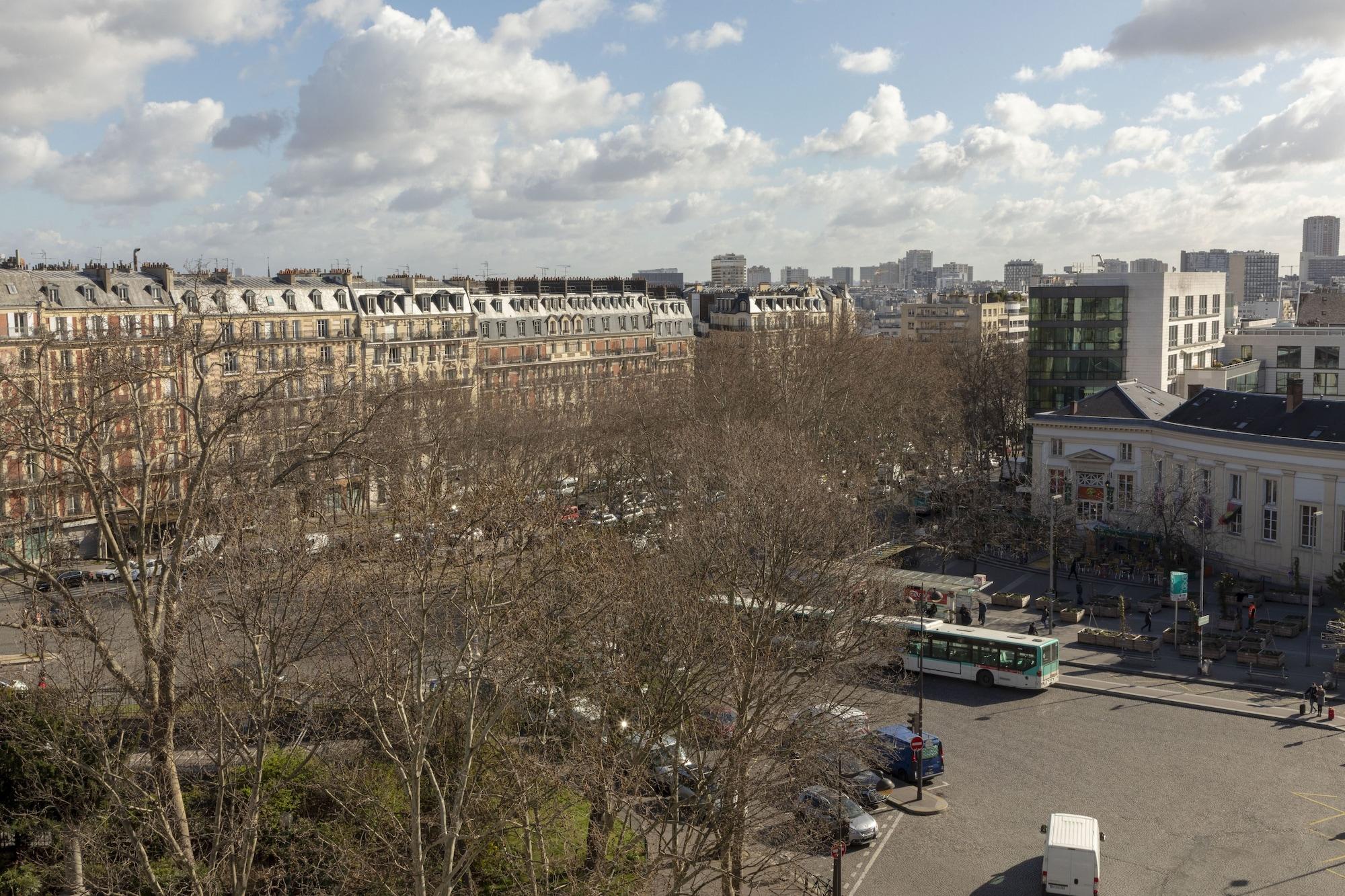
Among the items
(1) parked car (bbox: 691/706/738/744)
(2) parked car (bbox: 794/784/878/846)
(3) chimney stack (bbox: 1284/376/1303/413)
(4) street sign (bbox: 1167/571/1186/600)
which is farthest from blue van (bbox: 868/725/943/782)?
(3) chimney stack (bbox: 1284/376/1303/413)

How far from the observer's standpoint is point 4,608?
47.8m

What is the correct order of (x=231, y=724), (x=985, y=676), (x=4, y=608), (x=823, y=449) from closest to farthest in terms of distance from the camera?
(x=231, y=724)
(x=985, y=676)
(x=4, y=608)
(x=823, y=449)

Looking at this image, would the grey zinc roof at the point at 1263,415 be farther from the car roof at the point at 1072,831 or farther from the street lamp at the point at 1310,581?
the car roof at the point at 1072,831

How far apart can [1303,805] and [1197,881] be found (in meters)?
5.17

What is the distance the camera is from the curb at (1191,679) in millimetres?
35812

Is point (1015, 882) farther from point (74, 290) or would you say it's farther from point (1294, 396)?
point (74, 290)

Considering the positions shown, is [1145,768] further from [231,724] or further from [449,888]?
[231,724]

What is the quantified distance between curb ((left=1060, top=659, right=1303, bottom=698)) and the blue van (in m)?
Answer: 11.0

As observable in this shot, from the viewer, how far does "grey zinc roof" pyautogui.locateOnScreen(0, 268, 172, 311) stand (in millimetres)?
54938

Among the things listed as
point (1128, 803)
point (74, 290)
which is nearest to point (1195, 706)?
point (1128, 803)

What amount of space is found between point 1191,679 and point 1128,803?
440 inches

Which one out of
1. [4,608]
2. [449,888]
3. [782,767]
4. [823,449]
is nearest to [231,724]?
[449,888]

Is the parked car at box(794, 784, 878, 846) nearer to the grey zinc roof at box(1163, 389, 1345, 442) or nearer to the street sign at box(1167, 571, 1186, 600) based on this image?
the street sign at box(1167, 571, 1186, 600)

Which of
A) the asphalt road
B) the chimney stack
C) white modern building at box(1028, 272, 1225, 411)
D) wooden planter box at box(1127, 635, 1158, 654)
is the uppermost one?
white modern building at box(1028, 272, 1225, 411)
